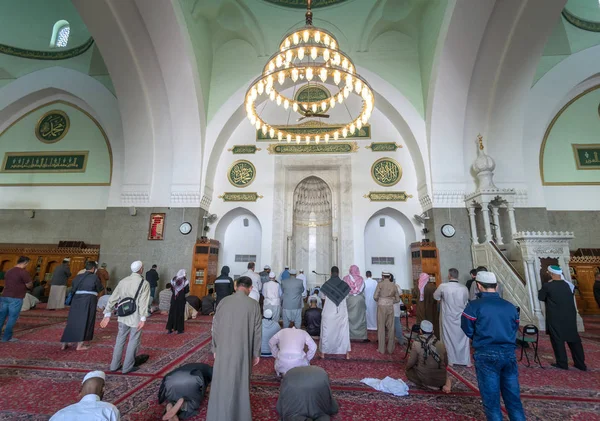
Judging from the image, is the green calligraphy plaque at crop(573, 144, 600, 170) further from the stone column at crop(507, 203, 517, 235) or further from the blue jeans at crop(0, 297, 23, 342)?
the blue jeans at crop(0, 297, 23, 342)

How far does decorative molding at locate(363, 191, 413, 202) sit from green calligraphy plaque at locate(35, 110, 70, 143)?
8694 millimetres

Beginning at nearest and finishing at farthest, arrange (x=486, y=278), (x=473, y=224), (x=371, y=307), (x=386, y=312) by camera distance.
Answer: (x=486, y=278)
(x=386, y=312)
(x=371, y=307)
(x=473, y=224)

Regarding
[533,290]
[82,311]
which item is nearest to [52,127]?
[82,311]

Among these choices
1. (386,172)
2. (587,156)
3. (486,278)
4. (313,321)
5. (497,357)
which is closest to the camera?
(497,357)

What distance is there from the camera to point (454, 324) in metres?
2.72

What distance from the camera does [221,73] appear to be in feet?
23.1

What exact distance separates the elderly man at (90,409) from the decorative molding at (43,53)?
9.34 m

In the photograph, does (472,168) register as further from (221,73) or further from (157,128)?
(157,128)

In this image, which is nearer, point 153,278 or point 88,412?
point 88,412

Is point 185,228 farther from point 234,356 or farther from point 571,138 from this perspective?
point 571,138

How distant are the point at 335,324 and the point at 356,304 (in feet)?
1.98

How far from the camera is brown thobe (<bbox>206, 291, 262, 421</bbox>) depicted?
1.44 metres

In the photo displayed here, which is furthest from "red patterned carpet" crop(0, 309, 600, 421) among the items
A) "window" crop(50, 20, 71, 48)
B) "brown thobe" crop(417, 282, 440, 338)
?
"window" crop(50, 20, 71, 48)

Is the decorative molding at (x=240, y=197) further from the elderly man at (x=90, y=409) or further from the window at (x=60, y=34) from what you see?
the window at (x=60, y=34)
